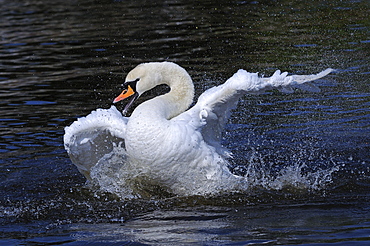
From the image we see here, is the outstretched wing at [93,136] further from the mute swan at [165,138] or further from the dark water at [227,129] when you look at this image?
the dark water at [227,129]

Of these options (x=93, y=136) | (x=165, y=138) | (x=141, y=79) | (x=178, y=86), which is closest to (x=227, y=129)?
(x=178, y=86)

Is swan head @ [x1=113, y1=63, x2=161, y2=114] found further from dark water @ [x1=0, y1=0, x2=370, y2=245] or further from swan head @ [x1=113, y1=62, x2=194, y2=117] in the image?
dark water @ [x1=0, y1=0, x2=370, y2=245]

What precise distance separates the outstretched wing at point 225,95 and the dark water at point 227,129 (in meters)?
0.79

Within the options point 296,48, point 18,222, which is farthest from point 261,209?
point 296,48

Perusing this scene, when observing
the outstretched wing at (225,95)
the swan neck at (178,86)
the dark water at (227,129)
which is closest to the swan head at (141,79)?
the swan neck at (178,86)

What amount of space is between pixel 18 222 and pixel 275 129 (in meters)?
3.85

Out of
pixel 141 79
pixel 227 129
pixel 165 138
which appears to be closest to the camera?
pixel 165 138

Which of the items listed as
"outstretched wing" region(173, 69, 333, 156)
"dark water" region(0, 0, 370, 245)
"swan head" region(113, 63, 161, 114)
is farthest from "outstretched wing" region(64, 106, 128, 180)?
"outstretched wing" region(173, 69, 333, 156)

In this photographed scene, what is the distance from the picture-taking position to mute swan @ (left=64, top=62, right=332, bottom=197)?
601 centimetres

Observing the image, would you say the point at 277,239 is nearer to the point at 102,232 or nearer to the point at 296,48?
the point at 102,232

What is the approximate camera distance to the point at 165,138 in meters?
5.98

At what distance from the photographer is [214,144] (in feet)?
22.1

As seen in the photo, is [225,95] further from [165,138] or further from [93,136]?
[93,136]

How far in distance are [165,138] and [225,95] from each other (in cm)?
71
